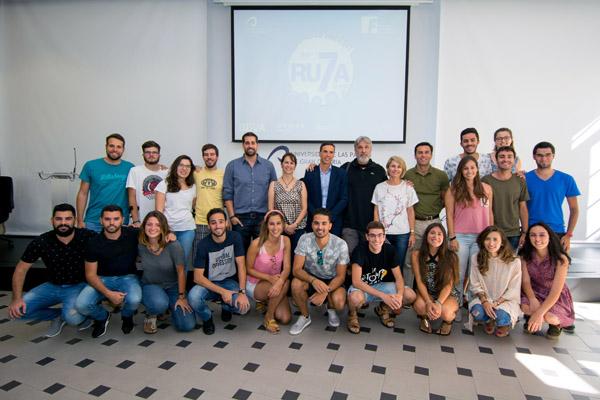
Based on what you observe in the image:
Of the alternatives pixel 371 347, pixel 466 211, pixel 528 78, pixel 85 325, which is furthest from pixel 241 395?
pixel 528 78

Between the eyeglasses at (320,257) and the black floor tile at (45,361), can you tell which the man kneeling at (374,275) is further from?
the black floor tile at (45,361)

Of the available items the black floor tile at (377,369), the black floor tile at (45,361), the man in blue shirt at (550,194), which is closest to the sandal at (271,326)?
the black floor tile at (377,369)

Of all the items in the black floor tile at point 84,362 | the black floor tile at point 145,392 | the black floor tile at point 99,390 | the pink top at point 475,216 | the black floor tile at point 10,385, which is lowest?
the black floor tile at point 84,362

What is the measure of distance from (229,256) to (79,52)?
4550 millimetres

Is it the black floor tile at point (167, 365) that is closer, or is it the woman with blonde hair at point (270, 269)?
the black floor tile at point (167, 365)

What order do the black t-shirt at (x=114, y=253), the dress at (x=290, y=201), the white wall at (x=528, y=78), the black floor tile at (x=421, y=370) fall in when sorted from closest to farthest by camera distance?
the black floor tile at (x=421, y=370) → the black t-shirt at (x=114, y=253) → the dress at (x=290, y=201) → the white wall at (x=528, y=78)

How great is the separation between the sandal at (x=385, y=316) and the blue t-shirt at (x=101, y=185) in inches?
107

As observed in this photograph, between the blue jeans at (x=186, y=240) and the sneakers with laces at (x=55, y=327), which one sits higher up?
the blue jeans at (x=186, y=240)

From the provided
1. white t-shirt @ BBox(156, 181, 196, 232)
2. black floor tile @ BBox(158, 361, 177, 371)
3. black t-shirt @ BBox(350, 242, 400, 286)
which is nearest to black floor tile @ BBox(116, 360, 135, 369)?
black floor tile @ BBox(158, 361, 177, 371)

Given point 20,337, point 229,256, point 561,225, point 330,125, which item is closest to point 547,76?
point 561,225

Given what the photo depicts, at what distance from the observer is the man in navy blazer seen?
3.41 meters

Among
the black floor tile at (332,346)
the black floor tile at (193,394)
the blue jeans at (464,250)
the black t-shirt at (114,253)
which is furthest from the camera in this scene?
the blue jeans at (464,250)

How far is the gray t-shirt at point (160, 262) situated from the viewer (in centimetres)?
295

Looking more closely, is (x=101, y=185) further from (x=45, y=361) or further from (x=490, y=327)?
(x=490, y=327)
